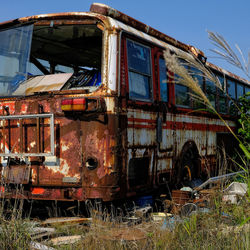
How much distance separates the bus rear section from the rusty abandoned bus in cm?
1

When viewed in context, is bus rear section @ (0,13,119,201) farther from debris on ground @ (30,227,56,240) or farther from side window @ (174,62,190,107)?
side window @ (174,62,190,107)

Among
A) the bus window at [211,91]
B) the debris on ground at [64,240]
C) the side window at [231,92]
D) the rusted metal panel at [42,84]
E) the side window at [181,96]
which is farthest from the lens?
the side window at [231,92]

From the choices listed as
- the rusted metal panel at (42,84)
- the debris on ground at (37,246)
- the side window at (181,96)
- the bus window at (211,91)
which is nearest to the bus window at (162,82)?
the side window at (181,96)

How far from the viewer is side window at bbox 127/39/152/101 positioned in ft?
16.7

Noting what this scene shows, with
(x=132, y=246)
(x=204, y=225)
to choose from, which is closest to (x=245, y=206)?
(x=204, y=225)

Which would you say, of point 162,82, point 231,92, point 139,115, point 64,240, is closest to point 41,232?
point 64,240

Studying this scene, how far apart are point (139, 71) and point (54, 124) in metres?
1.38

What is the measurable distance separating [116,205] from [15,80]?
218 centimetres

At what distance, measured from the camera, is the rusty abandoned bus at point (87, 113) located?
4.67 metres

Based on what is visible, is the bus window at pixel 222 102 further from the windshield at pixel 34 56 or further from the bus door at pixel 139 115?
the windshield at pixel 34 56

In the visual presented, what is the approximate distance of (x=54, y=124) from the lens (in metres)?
4.84

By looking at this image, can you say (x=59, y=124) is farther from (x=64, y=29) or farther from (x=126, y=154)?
Result: (x=64, y=29)

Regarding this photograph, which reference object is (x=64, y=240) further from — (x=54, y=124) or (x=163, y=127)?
(x=163, y=127)

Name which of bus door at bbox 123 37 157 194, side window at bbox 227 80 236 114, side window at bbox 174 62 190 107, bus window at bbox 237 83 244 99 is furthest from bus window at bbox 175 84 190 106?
bus window at bbox 237 83 244 99
